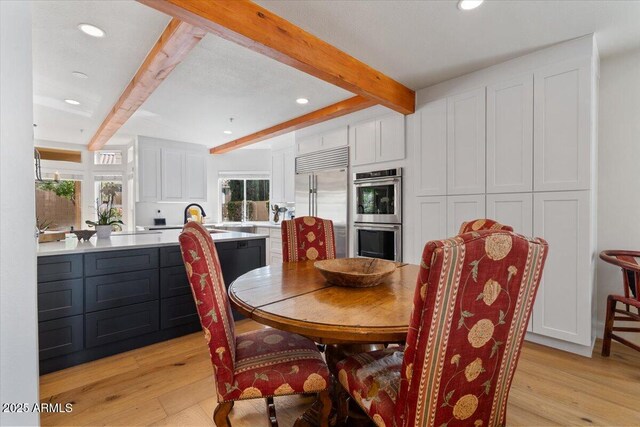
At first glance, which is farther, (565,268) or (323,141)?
(323,141)

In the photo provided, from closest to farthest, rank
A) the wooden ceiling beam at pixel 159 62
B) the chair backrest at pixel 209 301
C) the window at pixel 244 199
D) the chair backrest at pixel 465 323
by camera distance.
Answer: the chair backrest at pixel 465 323, the chair backrest at pixel 209 301, the wooden ceiling beam at pixel 159 62, the window at pixel 244 199

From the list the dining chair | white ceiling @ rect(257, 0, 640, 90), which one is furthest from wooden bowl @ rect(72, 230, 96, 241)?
the dining chair

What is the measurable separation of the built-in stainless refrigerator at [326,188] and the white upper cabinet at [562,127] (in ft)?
6.72

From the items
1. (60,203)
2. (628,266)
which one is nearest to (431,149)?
(628,266)

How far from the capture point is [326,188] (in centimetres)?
413

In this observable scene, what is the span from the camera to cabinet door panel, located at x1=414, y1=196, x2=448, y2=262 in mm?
3000

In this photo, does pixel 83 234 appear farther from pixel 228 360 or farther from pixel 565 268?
pixel 565 268

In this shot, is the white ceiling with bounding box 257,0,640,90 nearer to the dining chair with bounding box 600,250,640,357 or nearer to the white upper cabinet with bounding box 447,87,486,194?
the white upper cabinet with bounding box 447,87,486,194

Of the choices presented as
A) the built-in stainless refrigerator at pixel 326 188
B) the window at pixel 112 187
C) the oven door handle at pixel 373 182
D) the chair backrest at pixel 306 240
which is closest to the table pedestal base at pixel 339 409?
the chair backrest at pixel 306 240

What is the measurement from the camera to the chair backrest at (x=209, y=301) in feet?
3.76

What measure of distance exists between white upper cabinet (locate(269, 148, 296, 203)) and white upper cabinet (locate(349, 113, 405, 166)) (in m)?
1.75

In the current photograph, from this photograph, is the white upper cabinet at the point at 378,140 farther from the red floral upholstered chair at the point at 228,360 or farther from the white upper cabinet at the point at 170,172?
the white upper cabinet at the point at 170,172

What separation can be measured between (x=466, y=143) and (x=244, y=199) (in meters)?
4.69

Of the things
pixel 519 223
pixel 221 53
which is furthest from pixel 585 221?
pixel 221 53
